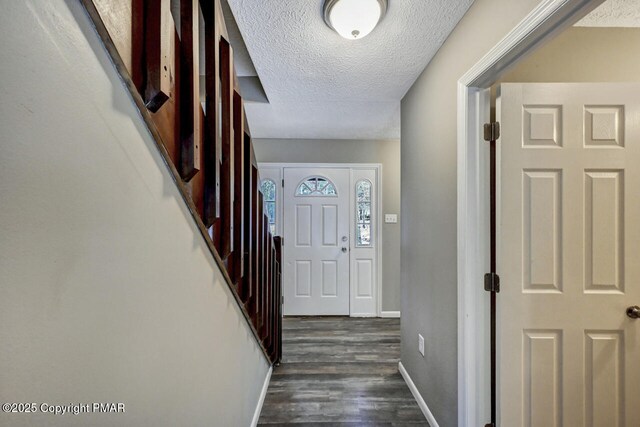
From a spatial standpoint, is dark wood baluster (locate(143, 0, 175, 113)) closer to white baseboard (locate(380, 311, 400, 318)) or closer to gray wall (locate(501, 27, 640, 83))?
gray wall (locate(501, 27, 640, 83))

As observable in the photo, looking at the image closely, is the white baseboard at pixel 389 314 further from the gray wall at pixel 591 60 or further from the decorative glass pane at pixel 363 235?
the gray wall at pixel 591 60

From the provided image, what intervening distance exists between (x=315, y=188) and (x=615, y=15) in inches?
117

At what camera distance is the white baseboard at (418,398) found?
1771 millimetres

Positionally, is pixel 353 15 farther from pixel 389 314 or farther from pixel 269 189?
pixel 389 314

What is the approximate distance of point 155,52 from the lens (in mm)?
631

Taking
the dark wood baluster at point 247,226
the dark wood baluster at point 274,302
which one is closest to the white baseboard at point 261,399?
the dark wood baluster at point 274,302

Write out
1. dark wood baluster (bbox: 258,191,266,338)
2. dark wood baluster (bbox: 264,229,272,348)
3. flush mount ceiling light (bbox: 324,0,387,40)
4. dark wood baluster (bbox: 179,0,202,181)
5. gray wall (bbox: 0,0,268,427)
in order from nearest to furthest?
1. gray wall (bbox: 0,0,268,427)
2. dark wood baluster (bbox: 179,0,202,181)
3. flush mount ceiling light (bbox: 324,0,387,40)
4. dark wood baluster (bbox: 258,191,266,338)
5. dark wood baluster (bbox: 264,229,272,348)

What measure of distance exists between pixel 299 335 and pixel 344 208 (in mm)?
1659

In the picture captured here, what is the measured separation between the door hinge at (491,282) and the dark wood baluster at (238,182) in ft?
3.83

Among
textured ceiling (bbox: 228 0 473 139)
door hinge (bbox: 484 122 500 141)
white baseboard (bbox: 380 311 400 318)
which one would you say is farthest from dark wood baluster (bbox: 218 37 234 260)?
white baseboard (bbox: 380 311 400 318)

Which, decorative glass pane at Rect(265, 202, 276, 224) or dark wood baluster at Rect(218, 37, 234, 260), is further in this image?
decorative glass pane at Rect(265, 202, 276, 224)

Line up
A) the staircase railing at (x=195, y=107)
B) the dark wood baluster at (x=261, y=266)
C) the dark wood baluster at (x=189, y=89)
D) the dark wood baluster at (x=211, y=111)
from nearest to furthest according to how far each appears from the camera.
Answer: the staircase railing at (x=195, y=107) → the dark wood baluster at (x=189, y=89) → the dark wood baluster at (x=211, y=111) → the dark wood baluster at (x=261, y=266)

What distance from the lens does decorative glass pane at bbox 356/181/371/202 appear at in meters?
3.88

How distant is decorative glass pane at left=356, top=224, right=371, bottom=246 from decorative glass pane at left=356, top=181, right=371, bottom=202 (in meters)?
0.36
